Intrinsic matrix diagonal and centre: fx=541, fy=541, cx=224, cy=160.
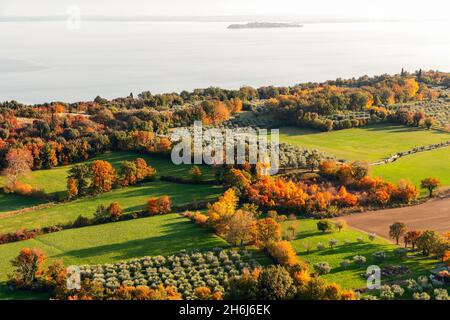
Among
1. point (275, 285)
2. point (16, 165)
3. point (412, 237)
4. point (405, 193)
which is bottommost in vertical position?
point (275, 285)

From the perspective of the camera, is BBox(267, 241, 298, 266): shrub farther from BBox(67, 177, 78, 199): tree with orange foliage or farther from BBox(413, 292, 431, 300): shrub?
BBox(67, 177, 78, 199): tree with orange foliage

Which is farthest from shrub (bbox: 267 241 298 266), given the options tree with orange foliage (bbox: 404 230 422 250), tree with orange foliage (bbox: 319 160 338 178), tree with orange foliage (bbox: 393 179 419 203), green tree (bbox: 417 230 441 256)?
tree with orange foliage (bbox: 319 160 338 178)

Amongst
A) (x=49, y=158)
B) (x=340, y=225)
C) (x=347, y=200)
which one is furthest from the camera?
(x=49, y=158)

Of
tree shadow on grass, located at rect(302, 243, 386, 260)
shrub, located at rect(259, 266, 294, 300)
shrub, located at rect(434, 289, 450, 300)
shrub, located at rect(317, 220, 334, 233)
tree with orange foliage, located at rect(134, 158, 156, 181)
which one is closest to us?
shrub, located at rect(259, 266, 294, 300)

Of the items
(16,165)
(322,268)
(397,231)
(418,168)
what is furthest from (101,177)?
(418,168)

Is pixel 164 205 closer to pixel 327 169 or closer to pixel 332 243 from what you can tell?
pixel 332 243

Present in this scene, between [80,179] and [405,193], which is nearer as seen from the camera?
[405,193]
